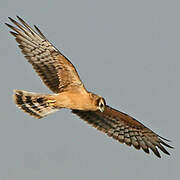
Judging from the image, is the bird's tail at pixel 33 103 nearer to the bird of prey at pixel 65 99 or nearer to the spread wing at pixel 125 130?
the bird of prey at pixel 65 99

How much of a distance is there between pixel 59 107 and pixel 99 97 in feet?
2.95

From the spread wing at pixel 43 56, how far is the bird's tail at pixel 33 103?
339 millimetres

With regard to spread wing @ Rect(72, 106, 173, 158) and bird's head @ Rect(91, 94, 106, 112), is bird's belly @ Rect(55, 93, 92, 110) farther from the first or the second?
spread wing @ Rect(72, 106, 173, 158)

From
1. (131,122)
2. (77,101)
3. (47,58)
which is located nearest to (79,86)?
(77,101)

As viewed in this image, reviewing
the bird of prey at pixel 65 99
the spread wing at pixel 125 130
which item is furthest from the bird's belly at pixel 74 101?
the spread wing at pixel 125 130

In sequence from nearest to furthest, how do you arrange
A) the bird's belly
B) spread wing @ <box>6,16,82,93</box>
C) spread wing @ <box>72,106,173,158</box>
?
the bird's belly < spread wing @ <box>6,16,82,93</box> < spread wing @ <box>72,106,173,158</box>

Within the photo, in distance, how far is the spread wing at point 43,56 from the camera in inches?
459

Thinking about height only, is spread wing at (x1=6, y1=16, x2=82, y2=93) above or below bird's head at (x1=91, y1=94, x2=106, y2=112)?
above

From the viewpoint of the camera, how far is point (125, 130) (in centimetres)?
1279

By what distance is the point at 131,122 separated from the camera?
1255cm

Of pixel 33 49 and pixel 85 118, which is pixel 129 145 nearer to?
pixel 85 118

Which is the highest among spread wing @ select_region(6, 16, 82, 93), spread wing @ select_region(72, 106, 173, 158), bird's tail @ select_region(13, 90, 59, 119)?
spread wing @ select_region(6, 16, 82, 93)

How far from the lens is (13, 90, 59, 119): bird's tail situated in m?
11.7

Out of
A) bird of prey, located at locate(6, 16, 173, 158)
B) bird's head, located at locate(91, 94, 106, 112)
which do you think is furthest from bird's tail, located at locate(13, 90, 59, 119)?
bird's head, located at locate(91, 94, 106, 112)
